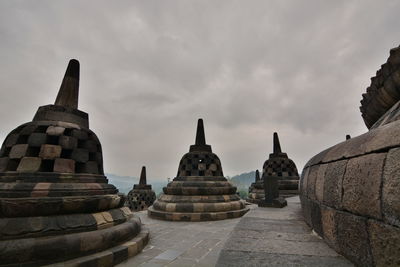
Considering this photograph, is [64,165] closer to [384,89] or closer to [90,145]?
[90,145]

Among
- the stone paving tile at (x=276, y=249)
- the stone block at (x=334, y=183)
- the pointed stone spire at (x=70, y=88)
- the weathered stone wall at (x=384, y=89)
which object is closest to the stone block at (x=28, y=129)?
the pointed stone spire at (x=70, y=88)

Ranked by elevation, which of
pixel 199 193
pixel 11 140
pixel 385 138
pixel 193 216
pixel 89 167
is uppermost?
pixel 11 140

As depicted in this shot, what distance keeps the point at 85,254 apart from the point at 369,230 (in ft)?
12.0

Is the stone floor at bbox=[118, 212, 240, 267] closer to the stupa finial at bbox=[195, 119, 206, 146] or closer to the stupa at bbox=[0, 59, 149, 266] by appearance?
the stupa at bbox=[0, 59, 149, 266]

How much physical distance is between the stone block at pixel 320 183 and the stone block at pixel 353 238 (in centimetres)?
56

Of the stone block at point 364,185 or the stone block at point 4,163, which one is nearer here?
the stone block at point 364,185

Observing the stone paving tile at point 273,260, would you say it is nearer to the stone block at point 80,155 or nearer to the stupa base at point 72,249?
the stupa base at point 72,249

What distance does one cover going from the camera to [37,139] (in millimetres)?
4055

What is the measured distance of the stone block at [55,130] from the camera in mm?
4159

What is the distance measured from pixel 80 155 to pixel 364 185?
4.80 metres

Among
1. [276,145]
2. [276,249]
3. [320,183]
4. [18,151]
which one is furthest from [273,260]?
[276,145]

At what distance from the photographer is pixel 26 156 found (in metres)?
3.92

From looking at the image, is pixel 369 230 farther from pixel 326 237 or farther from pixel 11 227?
pixel 11 227

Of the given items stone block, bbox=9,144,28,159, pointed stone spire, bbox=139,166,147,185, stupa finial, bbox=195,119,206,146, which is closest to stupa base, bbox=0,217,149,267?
stone block, bbox=9,144,28,159
